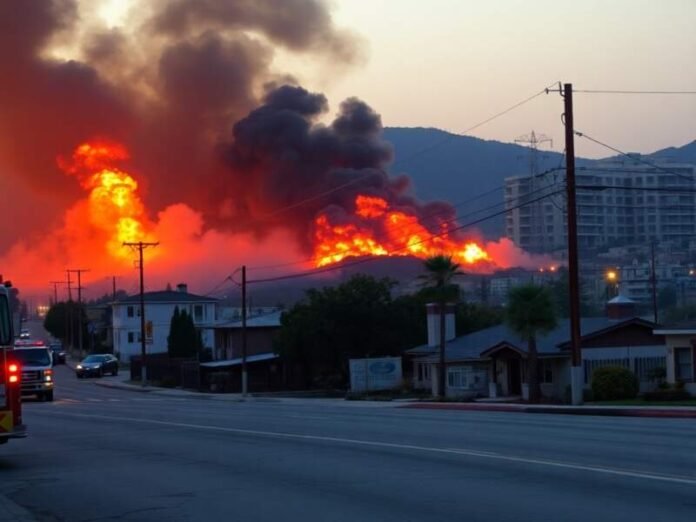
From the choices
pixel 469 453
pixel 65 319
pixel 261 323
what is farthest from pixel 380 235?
pixel 65 319

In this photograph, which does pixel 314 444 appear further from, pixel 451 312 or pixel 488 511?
pixel 451 312

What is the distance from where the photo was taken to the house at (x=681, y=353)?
40.7 meters

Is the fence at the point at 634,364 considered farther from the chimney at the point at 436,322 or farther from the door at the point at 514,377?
the chimney at the point at 436,322

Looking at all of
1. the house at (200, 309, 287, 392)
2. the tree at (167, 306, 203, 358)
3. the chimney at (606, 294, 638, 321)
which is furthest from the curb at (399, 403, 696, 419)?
the tree at (167, 306, 203, 358)

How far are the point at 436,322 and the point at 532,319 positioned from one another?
484 inches

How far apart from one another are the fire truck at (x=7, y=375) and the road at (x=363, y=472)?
0.74 metres

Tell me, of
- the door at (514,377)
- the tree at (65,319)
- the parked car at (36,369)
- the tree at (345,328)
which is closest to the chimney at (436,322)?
the tree at (345,328)

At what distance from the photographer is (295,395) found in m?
58.2

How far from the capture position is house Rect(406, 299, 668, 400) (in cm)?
4619

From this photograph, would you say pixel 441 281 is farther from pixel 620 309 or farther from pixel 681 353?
pixel 681 353

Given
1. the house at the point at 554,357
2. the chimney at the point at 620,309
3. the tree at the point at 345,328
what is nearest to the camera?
the house at the point at 554,357

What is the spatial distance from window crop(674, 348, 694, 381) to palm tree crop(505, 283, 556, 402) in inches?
186

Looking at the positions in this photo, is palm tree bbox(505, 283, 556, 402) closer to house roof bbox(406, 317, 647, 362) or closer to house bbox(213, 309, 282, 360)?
house roof bbox(406, 317, 647, 362)

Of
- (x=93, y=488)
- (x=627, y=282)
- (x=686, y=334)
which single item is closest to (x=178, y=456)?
(x=93, y=488)
